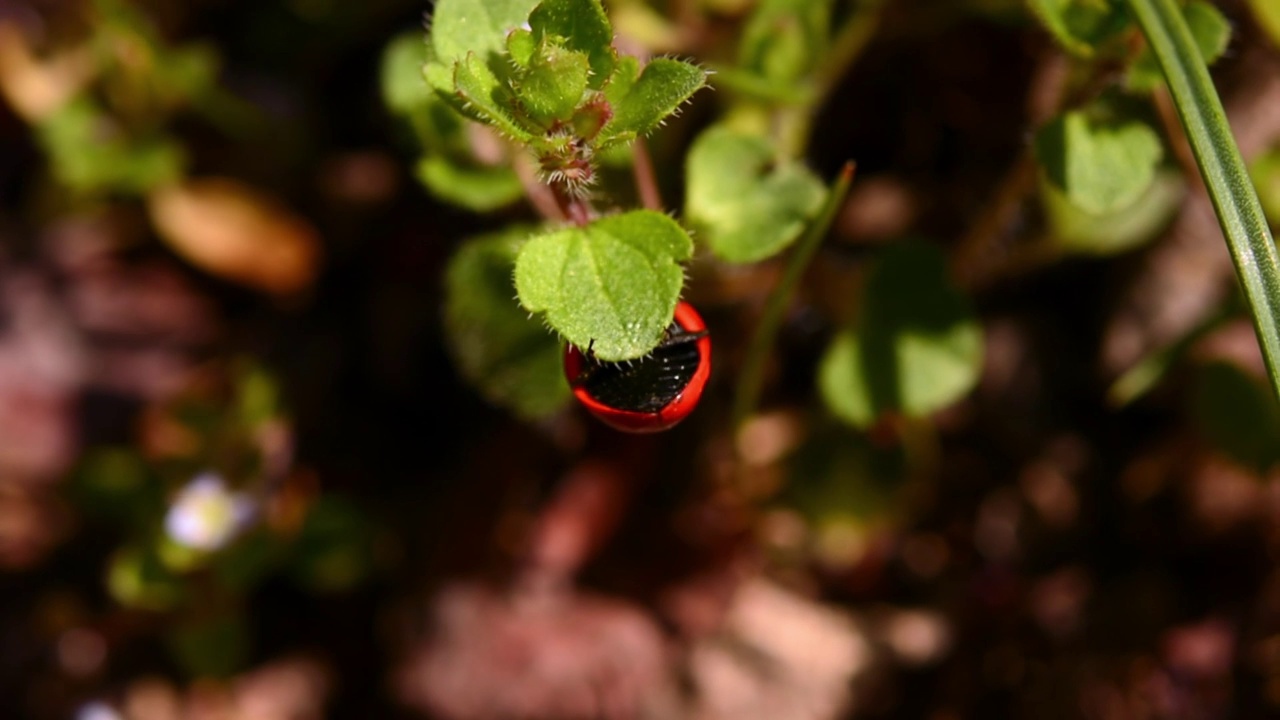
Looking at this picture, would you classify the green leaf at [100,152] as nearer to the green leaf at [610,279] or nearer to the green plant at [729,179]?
the green plant at [729,179]

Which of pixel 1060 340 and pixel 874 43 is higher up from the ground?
pixel 874 43

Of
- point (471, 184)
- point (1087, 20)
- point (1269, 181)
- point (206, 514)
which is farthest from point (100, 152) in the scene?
point (1269, 181)

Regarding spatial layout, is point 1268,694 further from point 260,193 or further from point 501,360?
point 260,193

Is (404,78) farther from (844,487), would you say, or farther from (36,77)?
(36,77)

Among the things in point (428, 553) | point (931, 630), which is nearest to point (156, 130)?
point (428, 553)

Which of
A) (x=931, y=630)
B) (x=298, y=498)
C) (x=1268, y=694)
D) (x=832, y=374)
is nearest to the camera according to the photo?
(x=832, y=374)

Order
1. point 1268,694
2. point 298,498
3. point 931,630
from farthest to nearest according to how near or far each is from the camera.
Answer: point 298,498 < point 931,630 < point 1268,694
